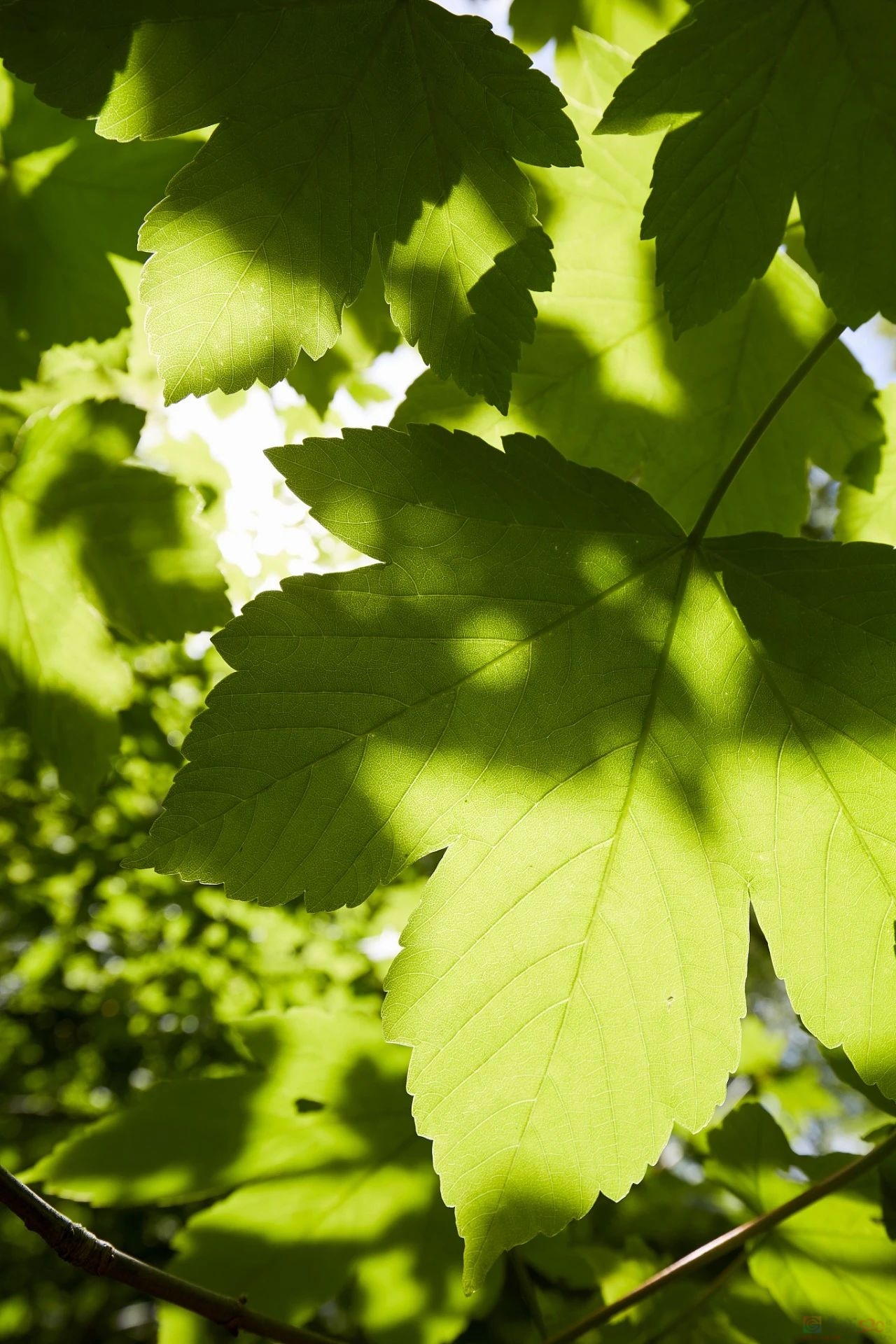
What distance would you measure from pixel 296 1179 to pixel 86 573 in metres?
0.85

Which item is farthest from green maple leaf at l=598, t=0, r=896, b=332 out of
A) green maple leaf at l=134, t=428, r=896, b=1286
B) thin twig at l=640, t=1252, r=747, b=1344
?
thin twig at l=640, t=1252, r=747, b=1344

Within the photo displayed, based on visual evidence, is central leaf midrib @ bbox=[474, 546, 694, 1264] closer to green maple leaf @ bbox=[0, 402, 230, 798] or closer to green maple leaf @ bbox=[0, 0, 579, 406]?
green maple leaf @ bbox=[0, 0, 579, 406]

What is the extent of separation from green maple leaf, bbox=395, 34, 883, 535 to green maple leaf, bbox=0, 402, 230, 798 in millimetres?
462

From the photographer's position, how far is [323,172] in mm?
796

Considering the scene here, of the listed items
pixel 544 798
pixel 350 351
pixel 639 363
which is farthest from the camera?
→ pixel 350 351

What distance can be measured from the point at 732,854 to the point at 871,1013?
0.52 ft

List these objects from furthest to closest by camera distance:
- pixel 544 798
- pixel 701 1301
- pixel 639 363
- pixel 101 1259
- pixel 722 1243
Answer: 1. pixel 701 1301
2. pixel 639 363
3. pixel 722 1243
4. pixel 544 798
5. pixel 101 1259

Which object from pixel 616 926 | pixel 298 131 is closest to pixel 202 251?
pixel 298 131

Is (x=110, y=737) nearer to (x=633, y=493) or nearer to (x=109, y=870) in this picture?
(x=633, y=493)

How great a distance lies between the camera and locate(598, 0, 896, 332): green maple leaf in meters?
0.76

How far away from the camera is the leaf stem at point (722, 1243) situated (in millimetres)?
912

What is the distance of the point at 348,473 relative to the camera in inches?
31.4

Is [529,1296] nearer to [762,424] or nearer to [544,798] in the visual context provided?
[544,798]

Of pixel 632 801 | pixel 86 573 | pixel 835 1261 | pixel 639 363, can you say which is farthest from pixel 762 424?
pixel 835 1261
